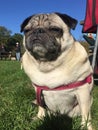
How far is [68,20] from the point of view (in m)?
3.22

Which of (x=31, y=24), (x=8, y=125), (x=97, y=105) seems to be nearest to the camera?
(x=8, y=125)

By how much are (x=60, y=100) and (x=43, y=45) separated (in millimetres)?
560

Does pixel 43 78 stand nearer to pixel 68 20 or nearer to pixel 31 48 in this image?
pixel 31 48

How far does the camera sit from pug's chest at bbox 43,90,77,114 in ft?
10.8

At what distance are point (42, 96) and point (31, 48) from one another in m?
0.53

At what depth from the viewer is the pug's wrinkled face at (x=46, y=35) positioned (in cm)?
317

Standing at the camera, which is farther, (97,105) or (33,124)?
(97,105)

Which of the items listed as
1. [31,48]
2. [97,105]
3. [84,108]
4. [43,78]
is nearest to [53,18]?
[31,48]

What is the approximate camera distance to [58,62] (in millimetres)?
3252

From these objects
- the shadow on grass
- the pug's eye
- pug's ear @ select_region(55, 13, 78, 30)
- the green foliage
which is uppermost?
pug's ear @ select_region(55, 13, 78, 30)

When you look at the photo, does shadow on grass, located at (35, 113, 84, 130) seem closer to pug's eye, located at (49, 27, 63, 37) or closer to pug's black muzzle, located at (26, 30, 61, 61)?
pug's black muzzle, located at (26, 30, 61, 61)

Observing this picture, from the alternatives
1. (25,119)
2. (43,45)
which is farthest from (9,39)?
(43,45)

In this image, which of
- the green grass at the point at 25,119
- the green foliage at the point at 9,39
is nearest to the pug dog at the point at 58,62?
the green grass at the point at 25,119

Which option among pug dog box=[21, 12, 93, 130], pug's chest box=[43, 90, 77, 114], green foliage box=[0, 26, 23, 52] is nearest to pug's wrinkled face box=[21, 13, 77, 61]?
pug dog box=[21, 12, 93, 130]
